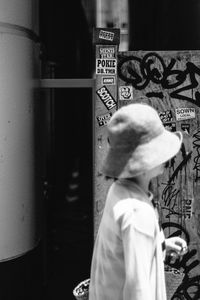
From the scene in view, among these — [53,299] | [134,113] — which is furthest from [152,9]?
[134,113]

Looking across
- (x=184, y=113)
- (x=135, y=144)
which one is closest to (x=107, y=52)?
(x=184, y=113)

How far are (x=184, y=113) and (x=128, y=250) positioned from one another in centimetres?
222

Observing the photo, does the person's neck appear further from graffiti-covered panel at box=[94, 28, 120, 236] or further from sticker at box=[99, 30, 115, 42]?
sticker at box=[99, 30, 115, 42]

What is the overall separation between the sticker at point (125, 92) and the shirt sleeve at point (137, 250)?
2.05 metres

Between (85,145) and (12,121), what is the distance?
33.0 feet

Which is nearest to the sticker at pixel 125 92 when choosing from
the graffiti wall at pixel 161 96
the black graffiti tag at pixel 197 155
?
the graffiti wall at pixel 161 96

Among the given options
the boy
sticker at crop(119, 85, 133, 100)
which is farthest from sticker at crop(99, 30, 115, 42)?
the boy

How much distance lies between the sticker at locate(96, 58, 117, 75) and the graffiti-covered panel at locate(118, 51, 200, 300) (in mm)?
56

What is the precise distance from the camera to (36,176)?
4.51 m

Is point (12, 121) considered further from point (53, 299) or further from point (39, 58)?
point (53, 299)

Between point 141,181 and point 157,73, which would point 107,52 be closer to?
point 157,73

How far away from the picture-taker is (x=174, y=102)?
3914mm

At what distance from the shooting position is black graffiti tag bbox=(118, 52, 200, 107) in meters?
3.90

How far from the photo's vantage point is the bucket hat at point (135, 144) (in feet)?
6.72
